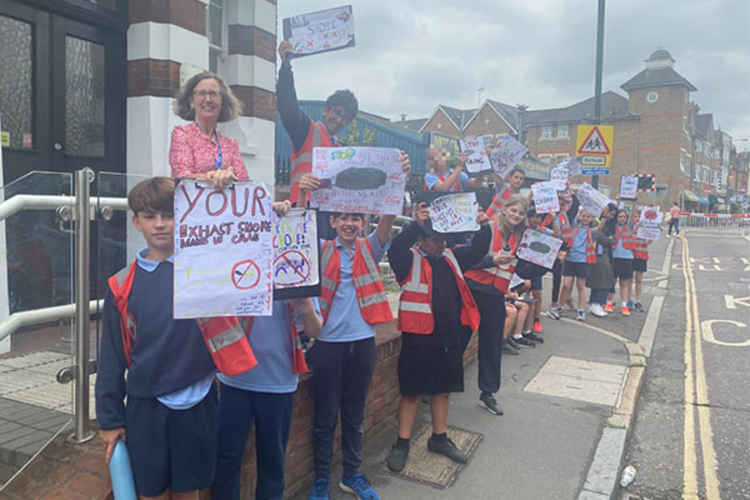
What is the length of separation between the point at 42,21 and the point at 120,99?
42.5 inches

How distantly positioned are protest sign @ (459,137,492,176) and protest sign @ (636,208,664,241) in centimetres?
582

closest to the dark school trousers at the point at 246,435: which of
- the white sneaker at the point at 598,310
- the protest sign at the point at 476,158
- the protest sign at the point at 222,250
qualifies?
the protest sign at the point at 222,250

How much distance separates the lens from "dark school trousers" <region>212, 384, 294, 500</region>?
8.75 ft

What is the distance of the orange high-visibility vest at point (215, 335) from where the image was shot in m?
2.21

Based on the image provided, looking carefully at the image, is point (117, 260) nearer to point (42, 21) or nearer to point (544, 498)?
point (544, 498)

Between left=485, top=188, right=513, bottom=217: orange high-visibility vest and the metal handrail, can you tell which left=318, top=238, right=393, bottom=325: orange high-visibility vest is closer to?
the metal handrail

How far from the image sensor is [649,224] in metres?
9.91

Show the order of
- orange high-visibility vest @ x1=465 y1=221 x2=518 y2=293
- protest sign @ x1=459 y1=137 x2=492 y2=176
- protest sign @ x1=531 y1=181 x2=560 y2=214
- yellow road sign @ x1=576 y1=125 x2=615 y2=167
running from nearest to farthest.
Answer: orange high-visibility vest @ x1=465 y1=221 x2=518 y2=293, protest sign @ x1=459 y1=137 x2=492 y2=176, protest sign @ x1=531 y1=181 x2=560 y2=214, yellow road sign @ x1=576 y1=125 x2=615 y2=167

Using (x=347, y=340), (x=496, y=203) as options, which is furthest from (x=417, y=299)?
(x=496, y=203)

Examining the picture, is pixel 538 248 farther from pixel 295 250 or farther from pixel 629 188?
pixel 629 188

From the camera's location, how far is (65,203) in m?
2.65

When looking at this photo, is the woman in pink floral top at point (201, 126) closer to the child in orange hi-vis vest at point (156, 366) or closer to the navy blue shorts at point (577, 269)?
the child in orange hi-vis vest at point (156, 366)

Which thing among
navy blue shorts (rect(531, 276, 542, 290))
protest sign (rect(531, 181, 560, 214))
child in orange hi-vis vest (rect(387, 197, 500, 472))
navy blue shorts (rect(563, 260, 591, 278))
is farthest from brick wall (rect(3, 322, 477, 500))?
navy blue shorts (rect(563, 260, 591, 278))

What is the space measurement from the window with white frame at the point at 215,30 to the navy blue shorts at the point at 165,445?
6017 millimetres
